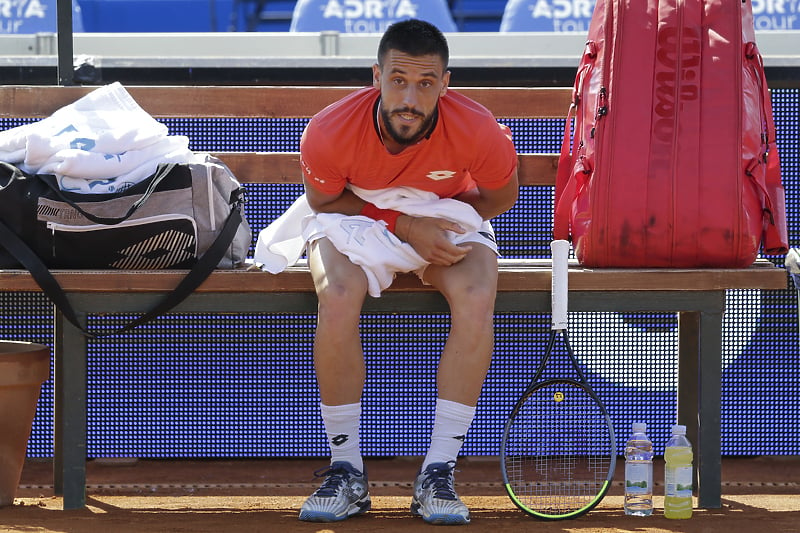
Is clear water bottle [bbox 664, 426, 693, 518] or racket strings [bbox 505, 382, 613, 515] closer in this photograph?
clear water bottle [bbox 664, 426, 693, 518]

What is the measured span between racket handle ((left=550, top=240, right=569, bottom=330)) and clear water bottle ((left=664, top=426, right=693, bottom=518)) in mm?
404

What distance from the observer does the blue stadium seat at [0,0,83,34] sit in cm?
519

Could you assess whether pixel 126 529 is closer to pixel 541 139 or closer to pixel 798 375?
pixel 541 139

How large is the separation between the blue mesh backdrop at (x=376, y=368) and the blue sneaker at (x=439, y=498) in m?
0.99

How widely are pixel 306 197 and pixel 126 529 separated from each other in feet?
2.83

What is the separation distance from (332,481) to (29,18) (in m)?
3.50

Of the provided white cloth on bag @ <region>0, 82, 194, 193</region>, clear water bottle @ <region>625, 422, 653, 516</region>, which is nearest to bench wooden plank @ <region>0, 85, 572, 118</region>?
white cloth on bag @ <region>0, 82, 194, 193</region>

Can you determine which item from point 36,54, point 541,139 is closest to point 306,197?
point 541,139

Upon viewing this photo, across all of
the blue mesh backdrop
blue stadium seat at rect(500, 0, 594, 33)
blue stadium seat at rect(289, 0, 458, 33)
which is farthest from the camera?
blue stadium seat at rect(289, 0, 458, 33)

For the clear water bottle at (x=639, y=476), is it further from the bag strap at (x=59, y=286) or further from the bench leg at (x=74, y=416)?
the bench leg at (x=74, y=416)

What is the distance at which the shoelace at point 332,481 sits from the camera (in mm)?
2475

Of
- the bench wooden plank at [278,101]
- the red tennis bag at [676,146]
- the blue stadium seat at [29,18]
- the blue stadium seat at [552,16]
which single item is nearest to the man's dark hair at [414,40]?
the red tennis bag at [676,146]

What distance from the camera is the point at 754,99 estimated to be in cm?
278

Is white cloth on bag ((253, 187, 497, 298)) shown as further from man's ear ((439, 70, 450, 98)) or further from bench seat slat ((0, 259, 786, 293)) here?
man's ear ((439, 70, 450, 98))
